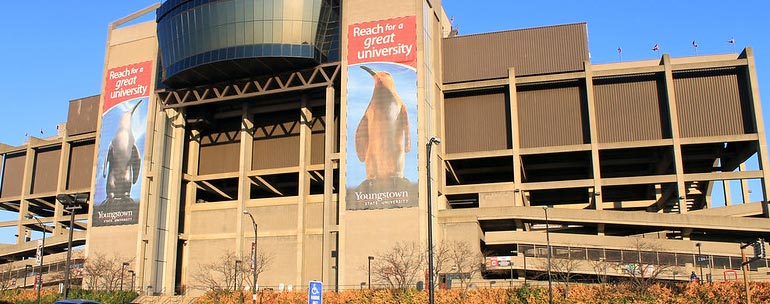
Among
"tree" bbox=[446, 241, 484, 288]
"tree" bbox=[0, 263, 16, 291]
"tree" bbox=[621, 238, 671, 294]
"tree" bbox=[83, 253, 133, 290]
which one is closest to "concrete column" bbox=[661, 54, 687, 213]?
"tree" bbox=[621, 238, 671, 294]

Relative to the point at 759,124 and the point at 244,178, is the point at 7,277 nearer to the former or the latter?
the point at 244,178

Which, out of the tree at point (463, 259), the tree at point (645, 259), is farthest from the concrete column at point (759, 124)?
the tree at point (463, 259)

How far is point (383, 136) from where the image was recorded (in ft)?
235

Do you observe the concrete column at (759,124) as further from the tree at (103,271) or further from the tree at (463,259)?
the tree at (103,271)

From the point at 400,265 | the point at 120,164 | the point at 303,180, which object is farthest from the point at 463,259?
the point at 120,164

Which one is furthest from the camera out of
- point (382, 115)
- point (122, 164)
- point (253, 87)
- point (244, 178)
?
point (244, 178)

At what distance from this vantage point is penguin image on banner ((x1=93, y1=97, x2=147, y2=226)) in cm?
8281

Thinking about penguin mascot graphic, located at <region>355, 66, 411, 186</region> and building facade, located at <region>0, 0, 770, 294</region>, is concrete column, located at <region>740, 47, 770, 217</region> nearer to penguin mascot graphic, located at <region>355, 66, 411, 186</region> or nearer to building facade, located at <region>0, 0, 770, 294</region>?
building facade, located at <region>0, 0, 770, 294</region>

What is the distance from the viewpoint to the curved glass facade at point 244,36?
2958 inches

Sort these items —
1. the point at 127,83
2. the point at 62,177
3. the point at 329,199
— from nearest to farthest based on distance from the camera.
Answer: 1. the point at 329,199
2. the point at 127,83
3. the point at 62,177

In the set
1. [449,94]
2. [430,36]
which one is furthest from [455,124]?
[430,36]

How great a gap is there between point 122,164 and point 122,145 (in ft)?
7.85

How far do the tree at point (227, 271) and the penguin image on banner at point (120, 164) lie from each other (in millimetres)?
9729

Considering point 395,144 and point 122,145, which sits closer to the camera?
point 395,144
